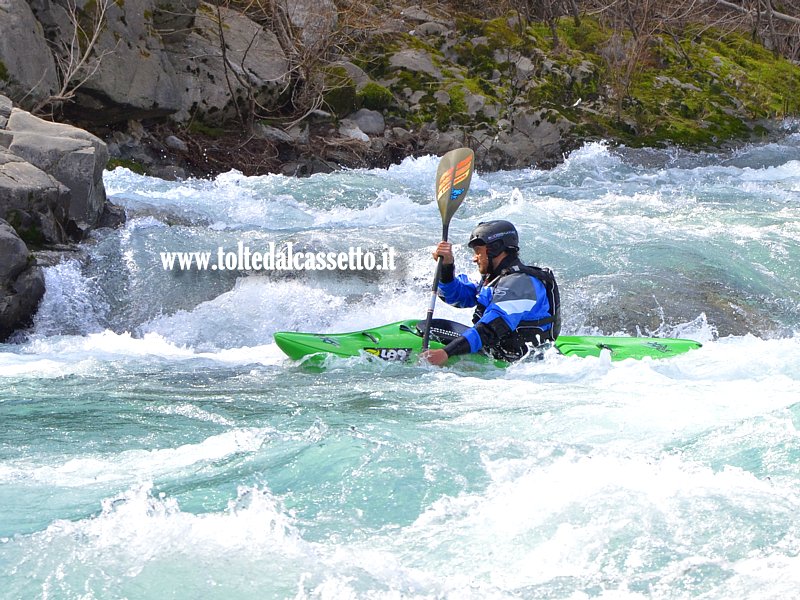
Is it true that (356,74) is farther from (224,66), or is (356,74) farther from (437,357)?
(437,357)

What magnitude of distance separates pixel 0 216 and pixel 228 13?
6897mm

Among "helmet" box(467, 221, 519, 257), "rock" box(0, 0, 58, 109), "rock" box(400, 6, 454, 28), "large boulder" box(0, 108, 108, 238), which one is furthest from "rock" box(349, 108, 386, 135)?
"helmet" box(467, 221, 519, 257)

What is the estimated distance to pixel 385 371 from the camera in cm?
549

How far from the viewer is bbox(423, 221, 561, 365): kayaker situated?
5.34m

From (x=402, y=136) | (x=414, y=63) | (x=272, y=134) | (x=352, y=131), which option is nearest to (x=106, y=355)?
(x=272, y=134)

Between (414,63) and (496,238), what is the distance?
994 centimetres

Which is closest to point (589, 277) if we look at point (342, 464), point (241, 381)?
point (241, 381)

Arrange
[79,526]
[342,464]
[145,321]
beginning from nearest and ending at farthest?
[79,526] → [342,464] → [145,321]

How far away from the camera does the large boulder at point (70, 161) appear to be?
7.87 meters

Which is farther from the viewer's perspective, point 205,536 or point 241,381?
point 241,381

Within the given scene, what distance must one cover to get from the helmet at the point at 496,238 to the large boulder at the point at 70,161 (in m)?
3.84

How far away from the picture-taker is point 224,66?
1256 cm

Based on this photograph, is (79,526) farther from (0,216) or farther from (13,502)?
(0,216)
